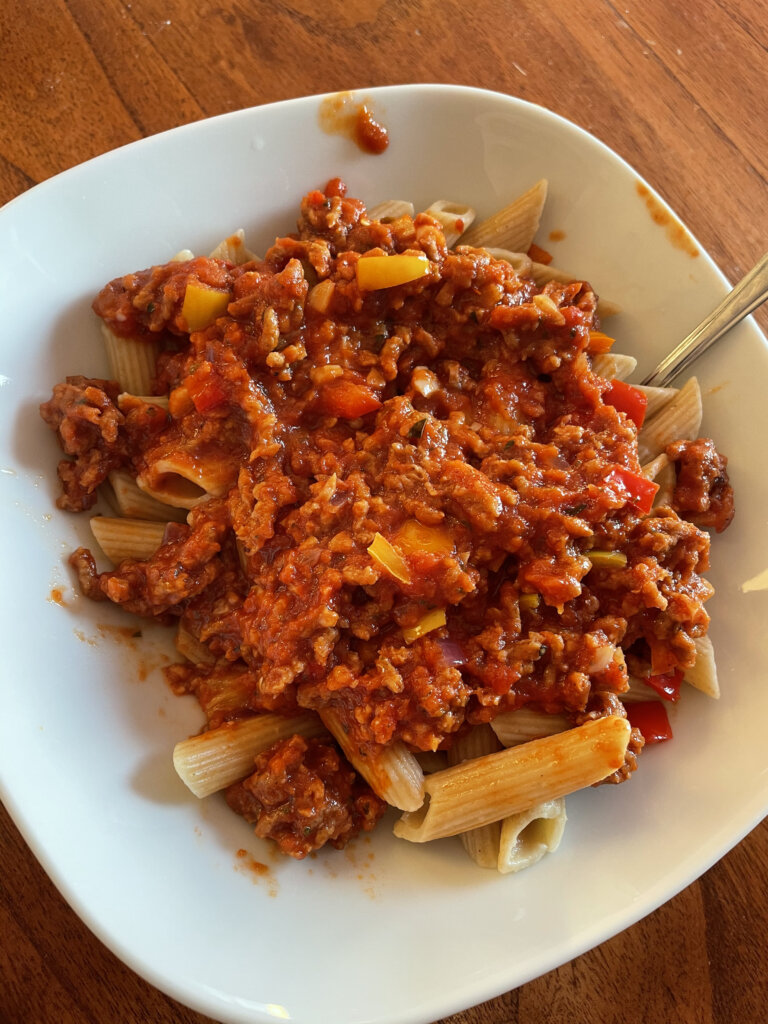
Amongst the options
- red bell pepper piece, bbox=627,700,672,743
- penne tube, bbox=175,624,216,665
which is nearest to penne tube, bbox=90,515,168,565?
penne tube, bbox=175,624,216,665

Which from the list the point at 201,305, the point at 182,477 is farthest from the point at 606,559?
the point at 201,305

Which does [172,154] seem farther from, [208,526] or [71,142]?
[208,526]

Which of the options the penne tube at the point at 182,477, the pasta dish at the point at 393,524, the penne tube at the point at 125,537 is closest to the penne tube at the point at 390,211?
the pasta dish at the point at 393,524

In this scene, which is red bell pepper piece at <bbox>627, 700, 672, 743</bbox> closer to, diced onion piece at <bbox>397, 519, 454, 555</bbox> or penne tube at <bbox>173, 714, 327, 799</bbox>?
diced onion piece at <bbox>397, 519, 454, 555</bbox>

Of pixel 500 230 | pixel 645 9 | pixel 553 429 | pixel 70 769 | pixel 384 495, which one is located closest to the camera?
pixel 70 769

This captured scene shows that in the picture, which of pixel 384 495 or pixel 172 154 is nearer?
pixel 384 495

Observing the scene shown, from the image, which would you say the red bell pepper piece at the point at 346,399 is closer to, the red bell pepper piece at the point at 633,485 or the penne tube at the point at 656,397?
the red bell pepper piece at the point at 633,485

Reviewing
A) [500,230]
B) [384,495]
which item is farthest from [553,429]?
[500,230]

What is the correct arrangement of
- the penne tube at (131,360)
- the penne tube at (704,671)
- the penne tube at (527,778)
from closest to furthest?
Answer: the penne tube at (527,778) → the penne tube at (704,671) → the penne tube at (131,360)
